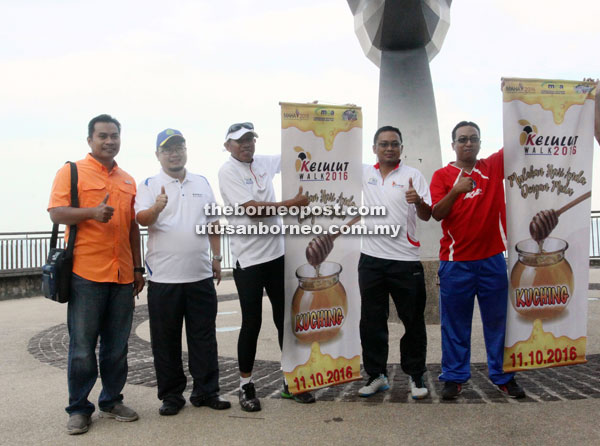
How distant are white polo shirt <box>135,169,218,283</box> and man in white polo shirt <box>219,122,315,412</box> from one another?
256 mm

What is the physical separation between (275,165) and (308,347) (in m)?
1.49

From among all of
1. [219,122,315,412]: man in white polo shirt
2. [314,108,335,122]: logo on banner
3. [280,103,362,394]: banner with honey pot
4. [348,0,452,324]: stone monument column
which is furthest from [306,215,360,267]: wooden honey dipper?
[348,0,452,324]: stone monument column

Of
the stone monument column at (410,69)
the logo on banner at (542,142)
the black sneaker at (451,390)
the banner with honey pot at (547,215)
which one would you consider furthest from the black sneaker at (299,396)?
the stone monument column at (410,69)

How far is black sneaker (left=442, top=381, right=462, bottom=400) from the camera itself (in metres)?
4.05

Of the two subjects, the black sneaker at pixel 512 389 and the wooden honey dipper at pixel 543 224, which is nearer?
the black sneaker at pixel 512 389

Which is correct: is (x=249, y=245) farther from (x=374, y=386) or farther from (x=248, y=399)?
(x=374, y=386)

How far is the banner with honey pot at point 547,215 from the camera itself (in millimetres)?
4332

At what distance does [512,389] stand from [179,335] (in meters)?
2.51

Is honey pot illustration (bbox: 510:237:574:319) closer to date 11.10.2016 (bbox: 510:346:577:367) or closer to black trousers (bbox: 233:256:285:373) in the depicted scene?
date 11.10.2016 (bbox: 510:346:577:367)

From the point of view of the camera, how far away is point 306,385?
4250 mm

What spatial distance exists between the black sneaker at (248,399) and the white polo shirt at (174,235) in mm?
881

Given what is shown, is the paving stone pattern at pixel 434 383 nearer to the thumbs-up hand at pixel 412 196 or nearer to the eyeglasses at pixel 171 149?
the thumbs-up hand at pixel 412 196

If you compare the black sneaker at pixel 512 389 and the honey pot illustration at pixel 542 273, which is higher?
the honey pot illustration at pixel 542 273

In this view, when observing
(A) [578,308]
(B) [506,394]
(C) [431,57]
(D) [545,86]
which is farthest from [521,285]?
(C) [431,57]
